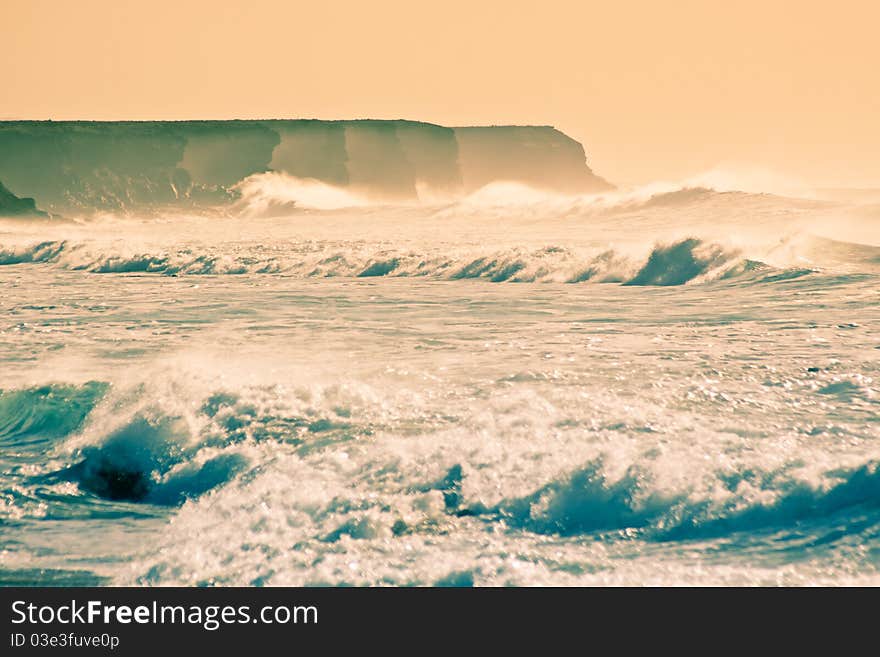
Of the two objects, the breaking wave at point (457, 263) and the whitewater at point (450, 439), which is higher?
the breaking wave at point (457, 263)

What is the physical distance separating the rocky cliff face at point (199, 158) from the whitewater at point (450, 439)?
231 feet

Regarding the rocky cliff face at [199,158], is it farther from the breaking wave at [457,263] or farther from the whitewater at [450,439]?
the whitewater at [450,439]

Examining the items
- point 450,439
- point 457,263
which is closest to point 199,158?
point 457,263

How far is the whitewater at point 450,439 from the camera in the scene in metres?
4.84

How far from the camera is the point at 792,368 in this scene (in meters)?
8.19

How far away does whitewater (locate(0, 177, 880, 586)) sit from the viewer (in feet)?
15.9

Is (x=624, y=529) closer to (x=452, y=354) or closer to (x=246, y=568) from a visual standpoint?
(x=246, y=568)

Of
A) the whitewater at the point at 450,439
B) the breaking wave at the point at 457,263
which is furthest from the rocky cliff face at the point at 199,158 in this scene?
the whitewater at the point at 450,439

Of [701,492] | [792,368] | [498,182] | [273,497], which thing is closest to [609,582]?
[701,492]

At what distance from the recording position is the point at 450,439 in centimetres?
639

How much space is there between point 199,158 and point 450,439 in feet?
277

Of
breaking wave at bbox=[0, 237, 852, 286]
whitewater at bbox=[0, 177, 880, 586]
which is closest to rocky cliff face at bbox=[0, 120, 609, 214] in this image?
breaking wave at bbox=[0, 237, 852, 286]

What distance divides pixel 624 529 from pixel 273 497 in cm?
201

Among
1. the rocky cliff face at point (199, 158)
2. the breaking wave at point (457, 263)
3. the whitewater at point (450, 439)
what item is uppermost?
the rocky cliff face at point (199, 158)
